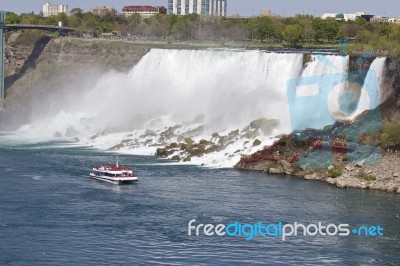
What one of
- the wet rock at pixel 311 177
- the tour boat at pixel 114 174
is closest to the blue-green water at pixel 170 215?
the tour boat at pixel 114 174

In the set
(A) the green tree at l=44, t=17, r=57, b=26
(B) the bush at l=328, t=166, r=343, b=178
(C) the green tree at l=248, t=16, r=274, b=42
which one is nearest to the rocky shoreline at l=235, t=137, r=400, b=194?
(B) the bush at l=328, t=166, r=343, b=178

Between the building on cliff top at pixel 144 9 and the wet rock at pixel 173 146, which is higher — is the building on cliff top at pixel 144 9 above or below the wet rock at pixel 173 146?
above

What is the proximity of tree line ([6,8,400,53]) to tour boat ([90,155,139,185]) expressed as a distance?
4191cm

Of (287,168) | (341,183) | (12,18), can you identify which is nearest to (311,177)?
(287,168)

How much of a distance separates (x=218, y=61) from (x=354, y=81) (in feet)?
48.0

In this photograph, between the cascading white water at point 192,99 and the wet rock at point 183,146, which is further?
the cascading white water at point 192,99

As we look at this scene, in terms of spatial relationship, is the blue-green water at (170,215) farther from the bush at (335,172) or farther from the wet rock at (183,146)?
the wet rock at (183,146)

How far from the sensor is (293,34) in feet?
296

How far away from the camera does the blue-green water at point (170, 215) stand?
1238 inches

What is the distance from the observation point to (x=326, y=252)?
32219 mm

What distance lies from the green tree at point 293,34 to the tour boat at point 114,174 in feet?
154

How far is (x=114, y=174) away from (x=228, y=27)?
57.6m

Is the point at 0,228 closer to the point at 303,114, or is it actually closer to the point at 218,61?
the point at 303,114

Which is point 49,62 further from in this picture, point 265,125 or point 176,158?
Result: point 265,125
